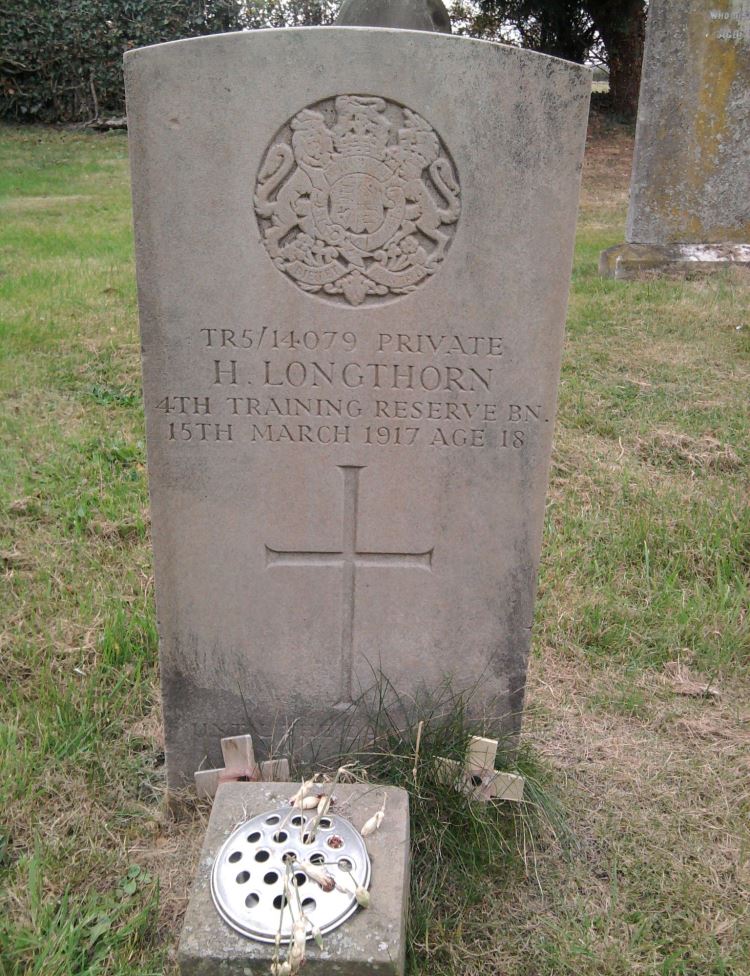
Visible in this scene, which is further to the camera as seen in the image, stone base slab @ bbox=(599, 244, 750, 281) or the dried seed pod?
stone base slab @ bbox=(599, 244, 750, 281)

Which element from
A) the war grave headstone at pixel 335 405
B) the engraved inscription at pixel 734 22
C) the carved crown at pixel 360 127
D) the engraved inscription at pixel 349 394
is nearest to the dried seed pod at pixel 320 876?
the war grave headstone at pixel 335 405

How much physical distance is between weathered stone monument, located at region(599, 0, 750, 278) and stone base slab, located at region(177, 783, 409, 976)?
20.0 feet

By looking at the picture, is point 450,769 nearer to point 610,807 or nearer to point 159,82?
point 610,807

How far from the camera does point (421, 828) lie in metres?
2.25

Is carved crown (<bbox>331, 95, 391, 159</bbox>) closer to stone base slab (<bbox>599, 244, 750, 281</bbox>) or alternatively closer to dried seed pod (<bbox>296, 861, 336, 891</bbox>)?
dried seed pod (<bbox>296, 861, 336, 891</bbox>)

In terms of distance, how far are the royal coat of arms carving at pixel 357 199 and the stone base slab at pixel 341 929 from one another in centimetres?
121

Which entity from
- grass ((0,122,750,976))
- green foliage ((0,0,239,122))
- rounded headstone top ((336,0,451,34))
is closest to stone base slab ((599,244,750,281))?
grass ((0,122,750,976))

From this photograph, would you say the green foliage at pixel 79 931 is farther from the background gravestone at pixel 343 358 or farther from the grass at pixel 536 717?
the background gravestone at pixel 343 358

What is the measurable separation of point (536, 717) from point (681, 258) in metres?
5.28

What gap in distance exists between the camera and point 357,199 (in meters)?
2.04

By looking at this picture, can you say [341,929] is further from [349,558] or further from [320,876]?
[349,558]

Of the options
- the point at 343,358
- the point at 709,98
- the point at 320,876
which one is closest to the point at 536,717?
the point at 320,876

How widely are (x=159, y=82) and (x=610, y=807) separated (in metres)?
2.17

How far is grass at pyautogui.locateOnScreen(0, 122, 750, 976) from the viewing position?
210cm
